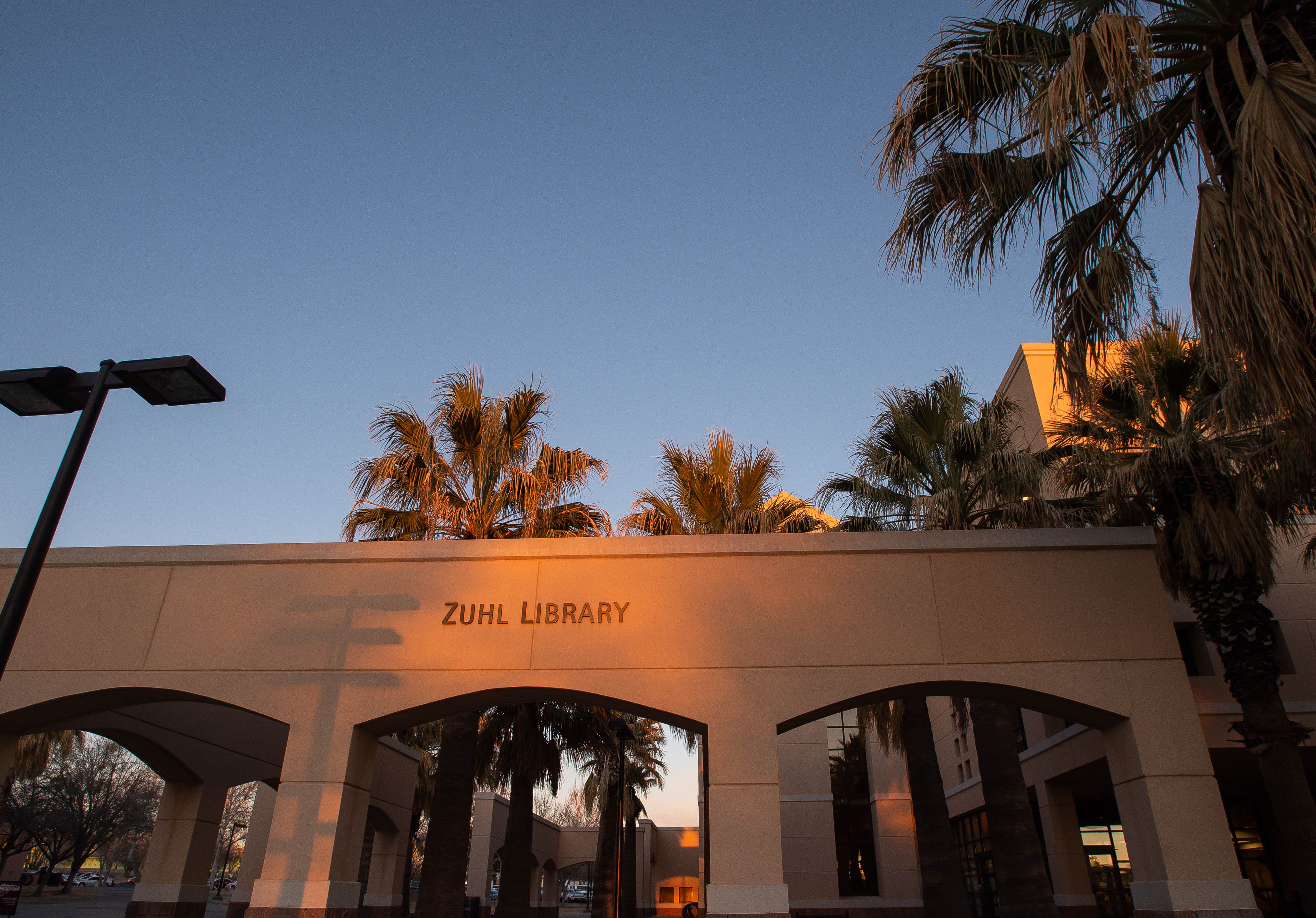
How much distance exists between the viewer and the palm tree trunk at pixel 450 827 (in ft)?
42.7

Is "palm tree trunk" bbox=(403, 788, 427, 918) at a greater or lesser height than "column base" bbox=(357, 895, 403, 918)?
greater

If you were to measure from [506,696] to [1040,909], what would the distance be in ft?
27.0

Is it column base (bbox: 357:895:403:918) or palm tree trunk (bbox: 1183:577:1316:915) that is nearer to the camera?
palm tree trunk (bbox: 1183:577:1316:915)

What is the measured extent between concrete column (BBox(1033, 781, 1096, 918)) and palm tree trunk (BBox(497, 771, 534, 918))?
11.5 meters

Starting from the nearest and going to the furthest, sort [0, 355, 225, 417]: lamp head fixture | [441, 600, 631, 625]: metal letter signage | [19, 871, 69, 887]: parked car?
[0, 355, 225, 417]: lamp head fixture
[441, 600, 631, 625]: metal letter signage
[19, 871, 69, 887]: parked car

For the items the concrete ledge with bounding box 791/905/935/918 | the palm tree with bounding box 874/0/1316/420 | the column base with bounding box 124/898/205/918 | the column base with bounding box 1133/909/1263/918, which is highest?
the palm tree with bounding box 874/0/1316/420

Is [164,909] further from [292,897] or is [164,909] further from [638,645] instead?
[638,645]

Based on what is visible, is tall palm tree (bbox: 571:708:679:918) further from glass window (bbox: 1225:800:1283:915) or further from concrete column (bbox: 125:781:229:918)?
glass window (bbox: 1225:800:1283:915)

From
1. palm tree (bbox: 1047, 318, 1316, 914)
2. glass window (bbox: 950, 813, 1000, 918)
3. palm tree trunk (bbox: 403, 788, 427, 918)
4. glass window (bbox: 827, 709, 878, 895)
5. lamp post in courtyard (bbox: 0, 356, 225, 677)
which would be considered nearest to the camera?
lamp post in courtyard (bbox: 0, 356, 225, 677)

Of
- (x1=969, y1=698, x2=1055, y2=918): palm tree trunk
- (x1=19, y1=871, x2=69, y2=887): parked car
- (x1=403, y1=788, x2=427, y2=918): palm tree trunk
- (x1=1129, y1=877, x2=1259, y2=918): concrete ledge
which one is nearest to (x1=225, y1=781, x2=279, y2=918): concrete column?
(x1=403, y1=788, x2=427, y2=918): palm tree trunk

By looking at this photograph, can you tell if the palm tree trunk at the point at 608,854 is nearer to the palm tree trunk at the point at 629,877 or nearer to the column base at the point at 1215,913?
the palm tree trunk at the point at 629,877

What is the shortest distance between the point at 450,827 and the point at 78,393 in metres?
9.64

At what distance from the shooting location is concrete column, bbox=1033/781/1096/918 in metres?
18.1

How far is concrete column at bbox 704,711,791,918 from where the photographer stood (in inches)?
330
